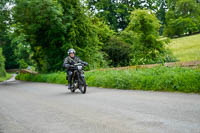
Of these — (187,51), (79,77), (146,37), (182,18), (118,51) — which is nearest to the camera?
(79,77)

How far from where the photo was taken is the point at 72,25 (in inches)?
879

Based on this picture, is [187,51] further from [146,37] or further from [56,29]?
[56,29]

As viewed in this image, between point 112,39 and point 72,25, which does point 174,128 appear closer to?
point 72,25

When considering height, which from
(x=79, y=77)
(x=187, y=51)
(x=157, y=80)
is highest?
(x=187, y=51)

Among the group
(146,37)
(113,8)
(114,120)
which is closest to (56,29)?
(146,37)

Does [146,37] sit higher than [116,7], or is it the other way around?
[116,7]

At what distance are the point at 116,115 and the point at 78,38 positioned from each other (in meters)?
18.1

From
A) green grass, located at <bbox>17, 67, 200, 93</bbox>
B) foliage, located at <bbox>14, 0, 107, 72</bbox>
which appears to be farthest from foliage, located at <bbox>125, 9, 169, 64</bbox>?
green grass, located at <bbox>17, 67, 200, 93</bbox>

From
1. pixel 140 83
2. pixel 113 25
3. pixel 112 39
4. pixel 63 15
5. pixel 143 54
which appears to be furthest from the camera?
pixel 113 25

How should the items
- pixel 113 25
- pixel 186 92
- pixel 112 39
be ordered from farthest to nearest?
pixel 113 25
pixel 112 39
pixel 186 92

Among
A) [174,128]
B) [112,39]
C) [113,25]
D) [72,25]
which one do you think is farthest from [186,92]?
[113,25]

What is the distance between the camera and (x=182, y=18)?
63.6m

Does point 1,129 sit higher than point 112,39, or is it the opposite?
point 112,39

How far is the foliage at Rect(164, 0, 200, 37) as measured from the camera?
60.9 metres
